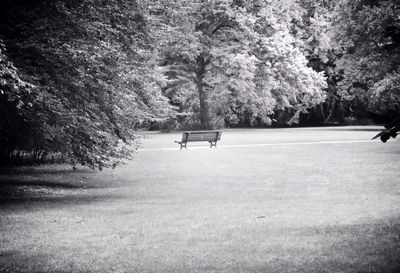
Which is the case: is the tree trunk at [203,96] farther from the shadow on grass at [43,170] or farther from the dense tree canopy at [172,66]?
the shadow on grass at [43,170]

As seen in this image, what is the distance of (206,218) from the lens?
9203mm

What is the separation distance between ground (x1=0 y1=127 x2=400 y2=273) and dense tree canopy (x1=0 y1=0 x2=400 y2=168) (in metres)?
1.23

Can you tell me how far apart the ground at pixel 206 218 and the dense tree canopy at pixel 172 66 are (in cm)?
123

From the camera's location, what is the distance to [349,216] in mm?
9109

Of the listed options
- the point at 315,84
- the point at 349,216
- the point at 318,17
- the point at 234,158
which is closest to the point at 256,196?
the point at 349,216

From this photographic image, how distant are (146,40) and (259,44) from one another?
2703 cm

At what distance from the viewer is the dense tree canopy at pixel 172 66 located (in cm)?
1076

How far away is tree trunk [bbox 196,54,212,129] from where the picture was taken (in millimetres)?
40688

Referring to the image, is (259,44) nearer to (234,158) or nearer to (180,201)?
(234,158)

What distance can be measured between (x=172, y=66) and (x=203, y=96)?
3.33m

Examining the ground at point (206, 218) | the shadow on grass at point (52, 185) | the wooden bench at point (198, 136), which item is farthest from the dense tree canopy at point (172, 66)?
the wooden bench at point (198, 136)

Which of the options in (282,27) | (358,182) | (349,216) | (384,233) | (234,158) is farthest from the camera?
(282,27)

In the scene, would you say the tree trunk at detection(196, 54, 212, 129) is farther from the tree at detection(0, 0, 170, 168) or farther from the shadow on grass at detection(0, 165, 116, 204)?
the tree at detection(0, 0, 170, 168)

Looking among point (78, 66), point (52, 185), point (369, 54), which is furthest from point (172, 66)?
point (78, 66)
